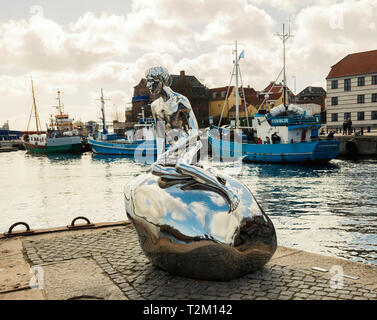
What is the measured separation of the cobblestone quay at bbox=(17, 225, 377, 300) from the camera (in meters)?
5.29

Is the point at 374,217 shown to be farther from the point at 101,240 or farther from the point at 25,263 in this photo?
the point at 25,263

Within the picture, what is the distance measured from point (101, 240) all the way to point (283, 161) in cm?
2877

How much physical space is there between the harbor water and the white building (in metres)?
21.9

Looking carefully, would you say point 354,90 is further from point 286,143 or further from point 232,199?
point 232,199

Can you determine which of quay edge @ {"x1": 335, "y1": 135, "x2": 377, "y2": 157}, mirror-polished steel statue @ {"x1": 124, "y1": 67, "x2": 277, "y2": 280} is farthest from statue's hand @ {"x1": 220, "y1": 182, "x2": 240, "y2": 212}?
quay edge @ {"x1": 335, "y1": 135, "x2": 377, "y2": 157}

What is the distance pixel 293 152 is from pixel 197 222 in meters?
30.3

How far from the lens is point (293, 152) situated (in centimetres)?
3431

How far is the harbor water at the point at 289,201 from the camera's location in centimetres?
1173

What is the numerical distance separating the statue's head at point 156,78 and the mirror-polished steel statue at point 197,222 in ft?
4.65

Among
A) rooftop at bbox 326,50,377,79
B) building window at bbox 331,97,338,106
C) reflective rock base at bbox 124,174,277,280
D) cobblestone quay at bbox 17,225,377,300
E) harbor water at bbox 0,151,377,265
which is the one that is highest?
rooftop at bbox 326,50,377,79

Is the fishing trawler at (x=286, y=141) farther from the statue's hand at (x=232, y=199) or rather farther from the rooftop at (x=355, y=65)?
the statue's hand at (x=232, y=199)

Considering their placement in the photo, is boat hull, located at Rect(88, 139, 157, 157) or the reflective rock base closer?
the reflective rock base

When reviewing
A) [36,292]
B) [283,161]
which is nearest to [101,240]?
[36,292]

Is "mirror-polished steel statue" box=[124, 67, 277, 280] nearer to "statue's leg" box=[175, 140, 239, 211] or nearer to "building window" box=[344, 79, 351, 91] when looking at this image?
"statue's leg" box=[175, 140, 239, 211]
